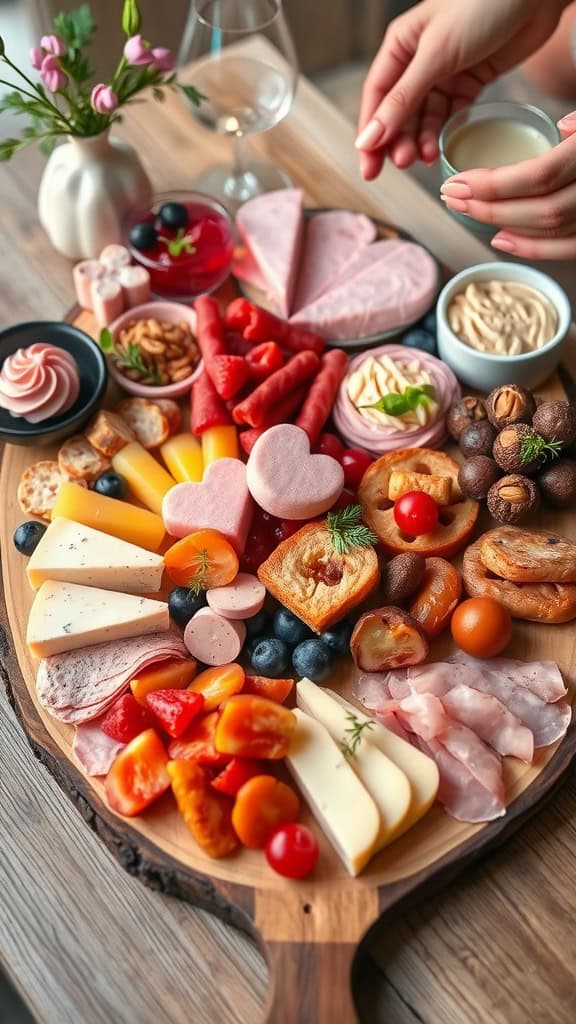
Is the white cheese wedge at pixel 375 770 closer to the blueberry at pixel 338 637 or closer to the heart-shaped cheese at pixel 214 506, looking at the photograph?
the blueberry at pixel 338 637

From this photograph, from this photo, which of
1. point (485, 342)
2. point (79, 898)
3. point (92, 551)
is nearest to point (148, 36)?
point (485, 342)

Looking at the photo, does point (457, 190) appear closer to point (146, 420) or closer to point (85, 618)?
point (146, 420)

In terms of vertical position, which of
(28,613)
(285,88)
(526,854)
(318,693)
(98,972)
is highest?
(285,88)

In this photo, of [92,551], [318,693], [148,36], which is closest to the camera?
[318,693]

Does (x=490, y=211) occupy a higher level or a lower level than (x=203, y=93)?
lower

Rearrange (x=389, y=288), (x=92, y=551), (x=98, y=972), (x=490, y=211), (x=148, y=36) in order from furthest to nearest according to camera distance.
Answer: (x=148, y=36), (x=389, y=288), (x=490, y=211), (x=92, y=551), (x=98, y=972)

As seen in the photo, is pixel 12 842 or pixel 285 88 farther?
pixel 285 88

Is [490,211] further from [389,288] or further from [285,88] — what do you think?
[285,88]
